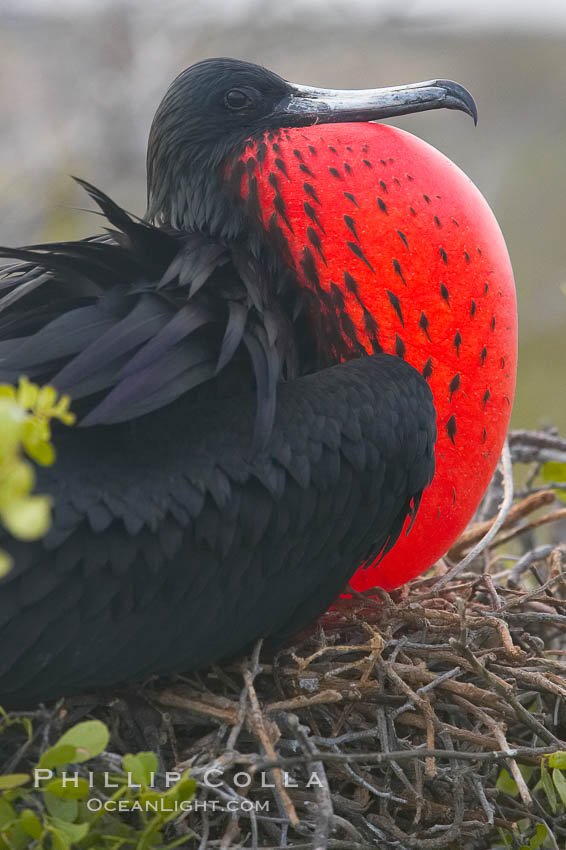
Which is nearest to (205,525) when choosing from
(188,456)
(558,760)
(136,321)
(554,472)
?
(188,456)

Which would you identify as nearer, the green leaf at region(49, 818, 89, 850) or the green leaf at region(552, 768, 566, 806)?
the green leaf at region(49, 818, 89, 850)

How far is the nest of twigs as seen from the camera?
123 cm

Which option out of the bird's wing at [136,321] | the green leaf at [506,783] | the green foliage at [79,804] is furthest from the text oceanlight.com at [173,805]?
the bird's wing at [136,321]

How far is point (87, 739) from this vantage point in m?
1.03

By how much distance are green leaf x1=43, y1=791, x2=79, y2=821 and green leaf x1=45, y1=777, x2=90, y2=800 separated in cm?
3

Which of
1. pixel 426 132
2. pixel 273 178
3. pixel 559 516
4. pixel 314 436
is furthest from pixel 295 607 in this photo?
pixel 426 132

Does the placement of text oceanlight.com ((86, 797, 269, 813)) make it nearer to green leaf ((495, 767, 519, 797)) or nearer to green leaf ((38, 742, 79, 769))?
green leaf ((38, 742, 79, 769))

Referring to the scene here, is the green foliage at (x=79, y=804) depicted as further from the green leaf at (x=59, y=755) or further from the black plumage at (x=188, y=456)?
the black plumage at (x=188, y=456)

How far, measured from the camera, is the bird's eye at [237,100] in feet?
5.29

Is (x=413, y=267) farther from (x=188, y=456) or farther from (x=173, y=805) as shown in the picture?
(x=173, y=805)

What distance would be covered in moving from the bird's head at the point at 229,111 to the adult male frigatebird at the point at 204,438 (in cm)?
6

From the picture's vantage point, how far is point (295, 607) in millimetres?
1364

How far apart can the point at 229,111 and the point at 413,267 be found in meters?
0.43

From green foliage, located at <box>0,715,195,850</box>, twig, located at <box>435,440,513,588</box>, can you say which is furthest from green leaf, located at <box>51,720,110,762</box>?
twig, located at <box>435,440,513,588</box>
